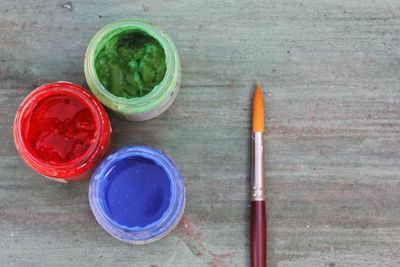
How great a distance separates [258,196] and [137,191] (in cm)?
26

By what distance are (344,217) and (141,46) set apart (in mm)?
581

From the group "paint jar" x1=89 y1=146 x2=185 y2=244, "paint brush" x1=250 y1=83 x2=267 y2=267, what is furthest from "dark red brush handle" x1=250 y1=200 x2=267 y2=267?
"paint jar" x1=89 y1=146 x2=185 y2=244

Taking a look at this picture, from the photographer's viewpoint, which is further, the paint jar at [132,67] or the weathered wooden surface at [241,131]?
the weathered wooden surface at [241,131]

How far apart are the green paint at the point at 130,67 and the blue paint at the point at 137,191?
151mm

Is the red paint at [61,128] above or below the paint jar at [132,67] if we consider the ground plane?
below

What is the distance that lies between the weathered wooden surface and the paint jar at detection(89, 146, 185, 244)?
0.09m

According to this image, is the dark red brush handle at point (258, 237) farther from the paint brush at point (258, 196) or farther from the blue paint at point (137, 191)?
the blue paint at point (137, 191)

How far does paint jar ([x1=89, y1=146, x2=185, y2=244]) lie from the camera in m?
1.18

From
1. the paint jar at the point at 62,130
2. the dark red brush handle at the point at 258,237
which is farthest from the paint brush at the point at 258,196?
the paint jar at the point at 62,130

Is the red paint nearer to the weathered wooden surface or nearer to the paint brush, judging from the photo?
the weathered wooden surface

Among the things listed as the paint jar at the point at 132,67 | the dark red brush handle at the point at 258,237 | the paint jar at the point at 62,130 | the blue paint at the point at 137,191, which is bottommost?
the dark red brush handle at the point at 258,237

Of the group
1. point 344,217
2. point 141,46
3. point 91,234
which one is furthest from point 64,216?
point 344,217

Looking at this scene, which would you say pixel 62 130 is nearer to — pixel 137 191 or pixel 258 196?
pixel 137 191

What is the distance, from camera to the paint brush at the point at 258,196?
125 cm
